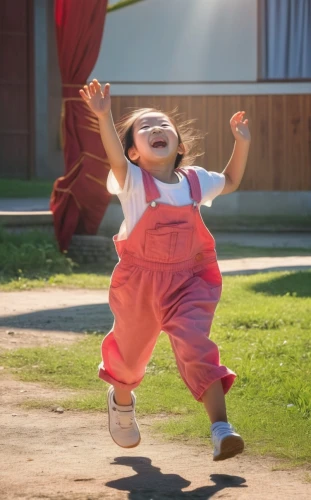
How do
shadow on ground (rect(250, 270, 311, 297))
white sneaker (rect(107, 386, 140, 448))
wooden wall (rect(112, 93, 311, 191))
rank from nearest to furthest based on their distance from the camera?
white sneaker (rect(107, 386, 140, 448)) → shadow on ground (rect(250, 270, 311, 297)) → wooden wall (rect(112, 93, 311, 191))

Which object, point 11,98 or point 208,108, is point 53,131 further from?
point 208,108


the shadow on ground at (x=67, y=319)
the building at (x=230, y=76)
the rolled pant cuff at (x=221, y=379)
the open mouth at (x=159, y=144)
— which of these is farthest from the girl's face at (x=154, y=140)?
the building at (x=230, y=76)

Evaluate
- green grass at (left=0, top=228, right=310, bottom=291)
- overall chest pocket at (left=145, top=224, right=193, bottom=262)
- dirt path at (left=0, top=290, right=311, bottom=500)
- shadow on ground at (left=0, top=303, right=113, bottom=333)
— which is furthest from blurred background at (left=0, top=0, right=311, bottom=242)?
overall chest pocket at (left=145, top=224, right=193, bottom=262)

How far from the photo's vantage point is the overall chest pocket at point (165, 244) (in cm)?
442

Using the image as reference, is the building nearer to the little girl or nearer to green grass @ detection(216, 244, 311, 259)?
green grass @ detection(216, 244, 311, 259)

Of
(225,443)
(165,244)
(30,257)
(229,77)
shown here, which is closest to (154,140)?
(165,244)

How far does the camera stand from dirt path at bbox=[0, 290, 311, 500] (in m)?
3.97

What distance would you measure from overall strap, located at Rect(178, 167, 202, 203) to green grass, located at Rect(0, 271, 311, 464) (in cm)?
100

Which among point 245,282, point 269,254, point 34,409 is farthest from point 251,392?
point 269,254

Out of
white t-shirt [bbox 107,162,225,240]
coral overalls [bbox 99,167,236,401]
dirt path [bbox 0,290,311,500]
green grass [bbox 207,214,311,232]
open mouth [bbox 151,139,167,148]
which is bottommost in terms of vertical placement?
green grass [bbox 207,214,311,232]

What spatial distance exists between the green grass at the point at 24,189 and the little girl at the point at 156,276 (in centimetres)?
1270

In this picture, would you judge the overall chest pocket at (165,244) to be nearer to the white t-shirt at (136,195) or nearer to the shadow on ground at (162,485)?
the white t-shirt at (136,195)

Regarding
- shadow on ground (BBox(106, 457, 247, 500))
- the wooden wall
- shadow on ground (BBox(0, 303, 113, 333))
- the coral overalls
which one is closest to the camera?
shadow on ground (BBox(106, 457, 247, 500))

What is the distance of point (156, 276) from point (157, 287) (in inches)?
1.8
